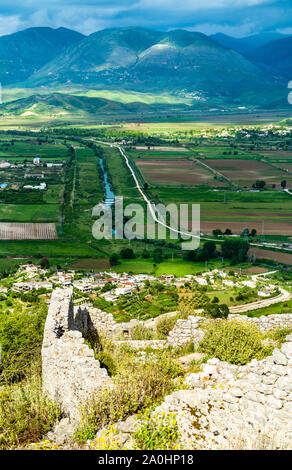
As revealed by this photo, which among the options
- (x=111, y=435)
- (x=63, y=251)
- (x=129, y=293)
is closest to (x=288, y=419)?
(x=111, y=435)

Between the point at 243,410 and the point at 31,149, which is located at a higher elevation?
the point at 31,149

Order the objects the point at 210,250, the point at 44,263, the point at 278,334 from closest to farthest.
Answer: the point at 278,334
the point at 44,263
the point at 210,250

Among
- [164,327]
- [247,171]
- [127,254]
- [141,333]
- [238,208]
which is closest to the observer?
[141,333]

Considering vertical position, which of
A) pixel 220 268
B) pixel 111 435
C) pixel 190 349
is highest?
pixel 111 435

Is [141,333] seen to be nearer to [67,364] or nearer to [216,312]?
[216,312]

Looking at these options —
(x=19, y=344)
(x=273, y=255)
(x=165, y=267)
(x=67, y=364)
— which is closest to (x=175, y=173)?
(x=273, y=255)

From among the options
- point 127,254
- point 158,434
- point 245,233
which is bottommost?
point 127,254

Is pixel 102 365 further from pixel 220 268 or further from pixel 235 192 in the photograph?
pixel 235 192
